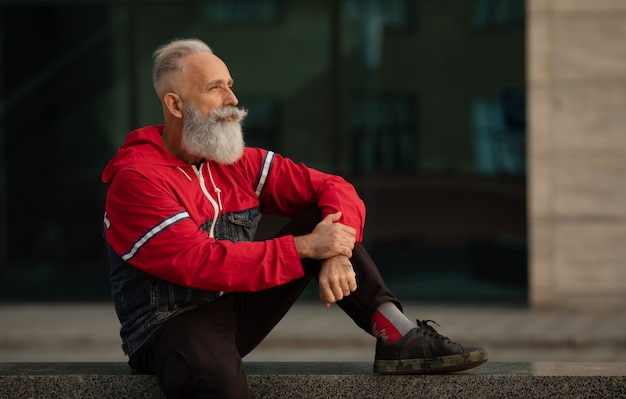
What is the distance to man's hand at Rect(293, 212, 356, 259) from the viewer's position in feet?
13.4

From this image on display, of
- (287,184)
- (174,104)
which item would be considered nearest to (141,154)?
(174,104)

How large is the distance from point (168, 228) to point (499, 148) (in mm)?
9107

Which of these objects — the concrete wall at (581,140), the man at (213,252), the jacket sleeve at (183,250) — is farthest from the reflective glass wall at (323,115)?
the jacket sleeve at (183,250)

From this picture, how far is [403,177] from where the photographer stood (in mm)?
12922

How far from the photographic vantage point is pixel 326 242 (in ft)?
13.4

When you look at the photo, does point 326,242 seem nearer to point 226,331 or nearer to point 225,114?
point 226,331

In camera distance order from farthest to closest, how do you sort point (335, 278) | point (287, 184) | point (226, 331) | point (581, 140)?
point (581, 140)
point (287, 184)
point (226, 331)
point (335, 278)

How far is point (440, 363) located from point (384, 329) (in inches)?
9.4

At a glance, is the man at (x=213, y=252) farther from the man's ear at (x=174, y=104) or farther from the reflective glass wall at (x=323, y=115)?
the reflective glass wall at (x=323, y=115)

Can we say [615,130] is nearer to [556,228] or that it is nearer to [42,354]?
[556,228]

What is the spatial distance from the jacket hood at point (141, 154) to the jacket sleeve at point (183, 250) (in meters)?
0.12

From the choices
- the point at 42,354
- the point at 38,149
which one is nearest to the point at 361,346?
the point at 42,354

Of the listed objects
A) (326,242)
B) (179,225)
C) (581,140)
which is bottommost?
(581,140)

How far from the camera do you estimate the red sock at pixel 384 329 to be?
168 inches
